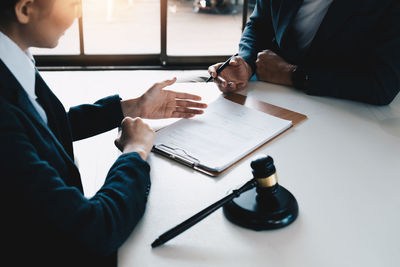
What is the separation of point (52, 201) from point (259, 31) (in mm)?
1318

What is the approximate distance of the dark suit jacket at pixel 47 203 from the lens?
2.33 feet

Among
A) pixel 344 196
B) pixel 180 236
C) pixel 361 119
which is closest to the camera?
pixel 180 236

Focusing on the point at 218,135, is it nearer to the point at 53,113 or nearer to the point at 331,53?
the point at 53,113

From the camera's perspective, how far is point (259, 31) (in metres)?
1.81

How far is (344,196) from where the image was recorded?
0.91 meters

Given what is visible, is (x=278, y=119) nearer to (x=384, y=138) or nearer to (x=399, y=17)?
(x=384, y=138)

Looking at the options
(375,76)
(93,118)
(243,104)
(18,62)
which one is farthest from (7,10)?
(375,76)

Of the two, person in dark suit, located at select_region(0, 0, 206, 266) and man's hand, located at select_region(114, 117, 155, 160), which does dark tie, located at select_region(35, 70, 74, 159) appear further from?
man's hand, located at select_region(114, 117, 155, 160)

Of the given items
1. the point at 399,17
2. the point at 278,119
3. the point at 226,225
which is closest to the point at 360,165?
the point at 278,119

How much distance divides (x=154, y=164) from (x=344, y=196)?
0.44 meters

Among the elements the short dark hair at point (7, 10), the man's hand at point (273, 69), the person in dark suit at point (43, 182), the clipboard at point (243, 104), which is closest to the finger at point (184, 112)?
the clipboard at point (243, 104)

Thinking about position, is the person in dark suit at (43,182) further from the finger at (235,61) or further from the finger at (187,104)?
the finger at (235,61)

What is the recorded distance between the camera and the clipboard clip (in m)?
1.02

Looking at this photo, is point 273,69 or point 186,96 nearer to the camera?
point 186,96
